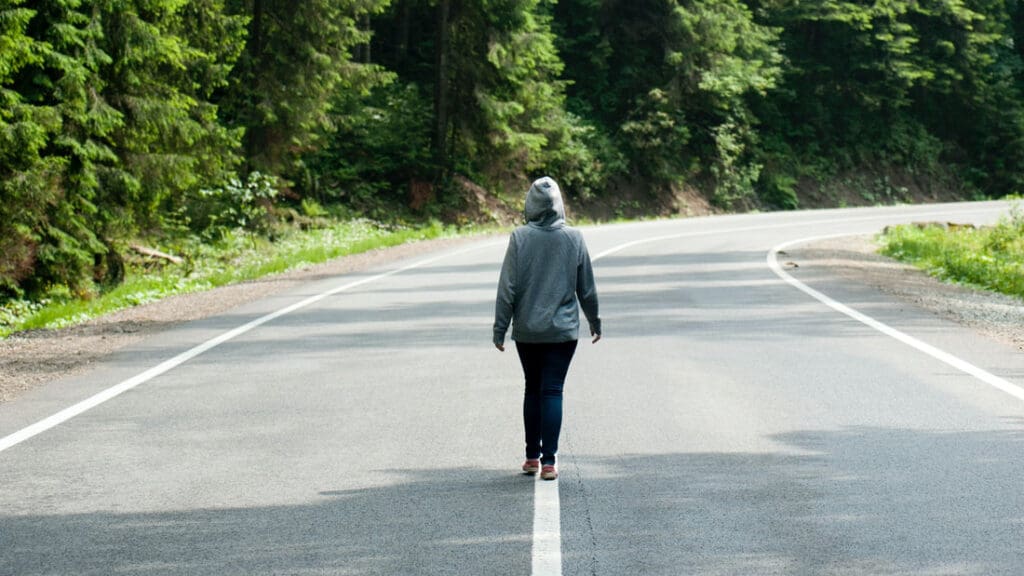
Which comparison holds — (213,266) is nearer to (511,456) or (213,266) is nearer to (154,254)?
(154,254)

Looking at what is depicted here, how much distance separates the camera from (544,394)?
7188mm

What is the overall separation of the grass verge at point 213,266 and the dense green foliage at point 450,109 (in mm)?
629

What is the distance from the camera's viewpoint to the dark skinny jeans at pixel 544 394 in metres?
7.11

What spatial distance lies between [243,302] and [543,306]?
11.0 m

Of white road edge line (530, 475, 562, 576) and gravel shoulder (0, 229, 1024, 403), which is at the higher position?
white road edge line (530, 475, 562, 576)

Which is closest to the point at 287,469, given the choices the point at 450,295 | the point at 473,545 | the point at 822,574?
the point at 473,545

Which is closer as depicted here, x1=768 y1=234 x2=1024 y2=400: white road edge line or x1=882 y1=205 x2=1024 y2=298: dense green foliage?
x1=768 y1=234 x2=1024 y2=400: white road edge line

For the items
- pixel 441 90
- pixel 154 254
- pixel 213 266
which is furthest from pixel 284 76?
pixel 154 254

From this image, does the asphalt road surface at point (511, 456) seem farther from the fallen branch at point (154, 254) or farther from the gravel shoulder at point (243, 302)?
the fallen branch at point (154, 254)

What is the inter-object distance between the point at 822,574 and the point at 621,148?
144 feet

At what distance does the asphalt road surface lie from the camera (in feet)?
18.4

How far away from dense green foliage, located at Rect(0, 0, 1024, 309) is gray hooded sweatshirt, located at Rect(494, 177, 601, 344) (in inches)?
512

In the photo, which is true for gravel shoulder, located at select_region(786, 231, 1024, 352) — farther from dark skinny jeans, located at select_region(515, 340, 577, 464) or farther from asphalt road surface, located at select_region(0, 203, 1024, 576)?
dark skinny jeans, located at select_region(515, 340, 577, 464)

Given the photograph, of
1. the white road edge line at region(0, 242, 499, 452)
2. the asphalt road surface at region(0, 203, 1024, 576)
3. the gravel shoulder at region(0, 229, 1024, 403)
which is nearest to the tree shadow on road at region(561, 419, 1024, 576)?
the asphalt road surface at region(0, 203, 1024, 576)
